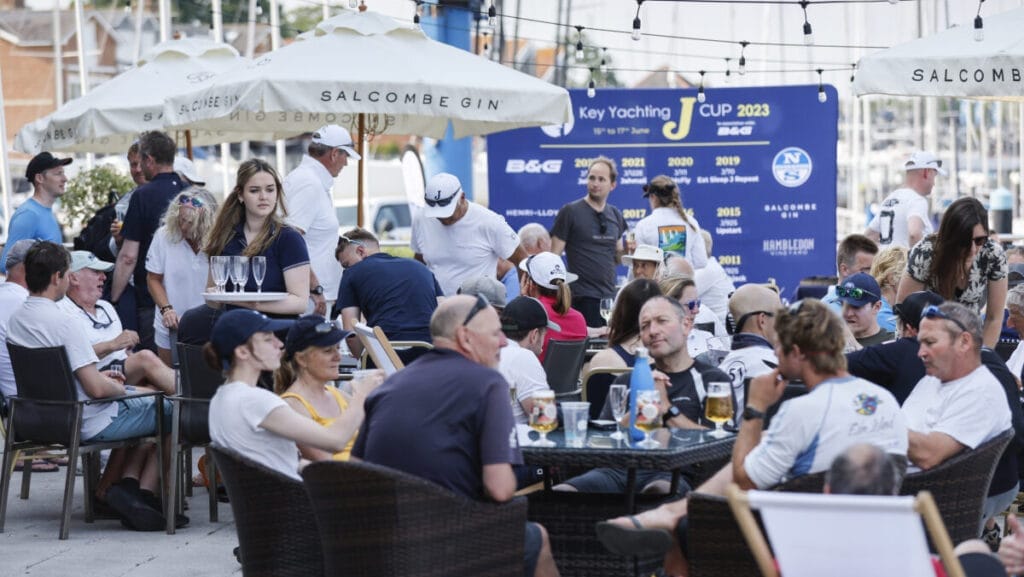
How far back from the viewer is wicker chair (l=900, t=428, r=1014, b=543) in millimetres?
4766

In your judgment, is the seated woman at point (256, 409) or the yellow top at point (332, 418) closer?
the seated woman at point (256, 409)

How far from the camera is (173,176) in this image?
9.04 m

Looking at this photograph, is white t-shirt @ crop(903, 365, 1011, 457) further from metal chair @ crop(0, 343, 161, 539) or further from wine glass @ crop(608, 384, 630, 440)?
metal chair @ crop(0, 343, 161, 539)

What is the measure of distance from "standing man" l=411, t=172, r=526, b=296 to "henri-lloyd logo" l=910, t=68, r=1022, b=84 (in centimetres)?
263

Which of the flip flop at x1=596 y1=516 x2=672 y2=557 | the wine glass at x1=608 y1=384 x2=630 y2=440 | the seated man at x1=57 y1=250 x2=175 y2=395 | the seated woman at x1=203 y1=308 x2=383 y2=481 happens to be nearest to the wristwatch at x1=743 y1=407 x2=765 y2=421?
the flip flop at x1=596 y1=516 x2=672 y2=557

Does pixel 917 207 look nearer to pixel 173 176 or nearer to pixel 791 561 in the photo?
pixel 173 176

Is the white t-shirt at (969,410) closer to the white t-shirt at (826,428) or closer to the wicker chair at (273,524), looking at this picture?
the white t-shirt at (826,428)

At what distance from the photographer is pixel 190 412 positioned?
7.33m

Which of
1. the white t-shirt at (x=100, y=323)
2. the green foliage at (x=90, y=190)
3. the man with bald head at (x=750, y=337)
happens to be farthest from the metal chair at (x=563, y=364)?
the green foliage at (x=90, y=190)

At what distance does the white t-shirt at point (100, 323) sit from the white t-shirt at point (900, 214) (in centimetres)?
593

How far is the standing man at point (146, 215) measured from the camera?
29.1 ft

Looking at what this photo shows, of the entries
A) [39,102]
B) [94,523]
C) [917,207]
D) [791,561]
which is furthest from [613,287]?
[39,102]

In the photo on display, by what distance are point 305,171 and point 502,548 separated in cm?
477

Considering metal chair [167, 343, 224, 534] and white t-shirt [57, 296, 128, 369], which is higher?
white t-shirt [57, 296, 128, 369]
